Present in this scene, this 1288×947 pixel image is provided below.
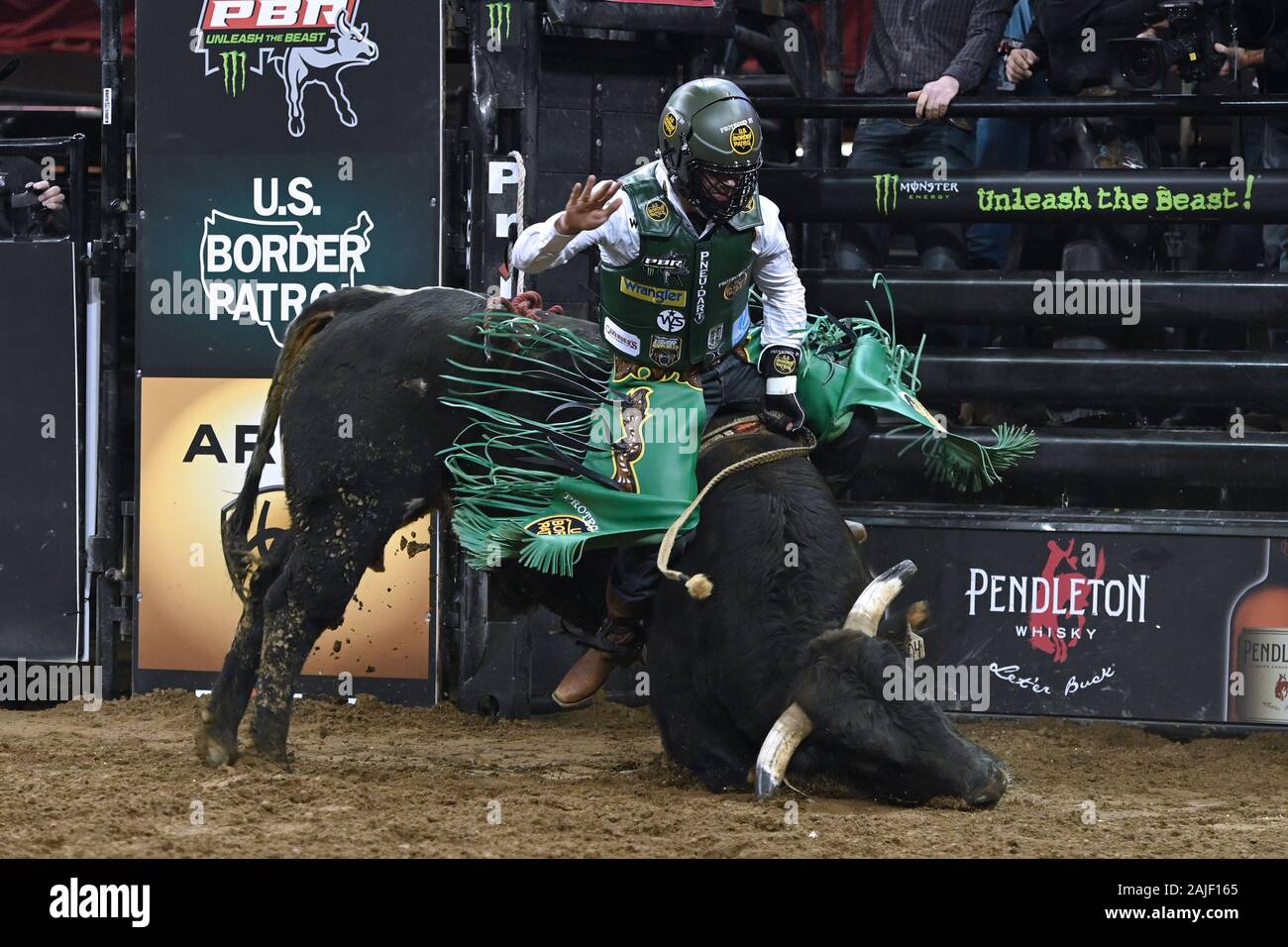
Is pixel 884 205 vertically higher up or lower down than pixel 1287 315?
higher up

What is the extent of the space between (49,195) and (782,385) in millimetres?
4360

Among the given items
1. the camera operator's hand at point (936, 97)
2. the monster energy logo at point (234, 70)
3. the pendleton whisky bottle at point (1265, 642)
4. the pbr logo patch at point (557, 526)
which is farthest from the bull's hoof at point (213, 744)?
the pendleton whisky bottle at point (1265, 642)

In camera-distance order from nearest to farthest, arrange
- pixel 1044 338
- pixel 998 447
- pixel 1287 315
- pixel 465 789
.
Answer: pixel 465 789 → pixel 998 447 → pixel 1287 315 → pixel 1044 338

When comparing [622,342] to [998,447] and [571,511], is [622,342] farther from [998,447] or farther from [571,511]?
[998,447]

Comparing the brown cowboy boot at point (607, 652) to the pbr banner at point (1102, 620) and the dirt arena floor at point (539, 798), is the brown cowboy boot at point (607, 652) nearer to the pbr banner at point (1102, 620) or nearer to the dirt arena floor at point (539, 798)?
the dirt arena floor at point (539, 798)

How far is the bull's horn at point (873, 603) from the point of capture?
564 centimetres

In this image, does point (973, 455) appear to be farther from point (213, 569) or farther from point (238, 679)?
point (213, 569)

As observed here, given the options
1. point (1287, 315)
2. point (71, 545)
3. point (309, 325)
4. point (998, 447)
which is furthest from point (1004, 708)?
point (71, 545)

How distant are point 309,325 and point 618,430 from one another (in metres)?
1.65

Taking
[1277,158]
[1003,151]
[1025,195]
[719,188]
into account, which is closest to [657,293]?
[719,188]

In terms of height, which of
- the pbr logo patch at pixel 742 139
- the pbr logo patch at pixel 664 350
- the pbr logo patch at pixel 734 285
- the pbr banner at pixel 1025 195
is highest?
the pbr banner at pixel 1025 195

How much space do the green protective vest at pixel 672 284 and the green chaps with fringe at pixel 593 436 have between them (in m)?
0.13

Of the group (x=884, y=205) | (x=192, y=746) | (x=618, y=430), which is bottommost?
(x=192, y=746)

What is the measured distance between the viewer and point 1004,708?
786 cm
